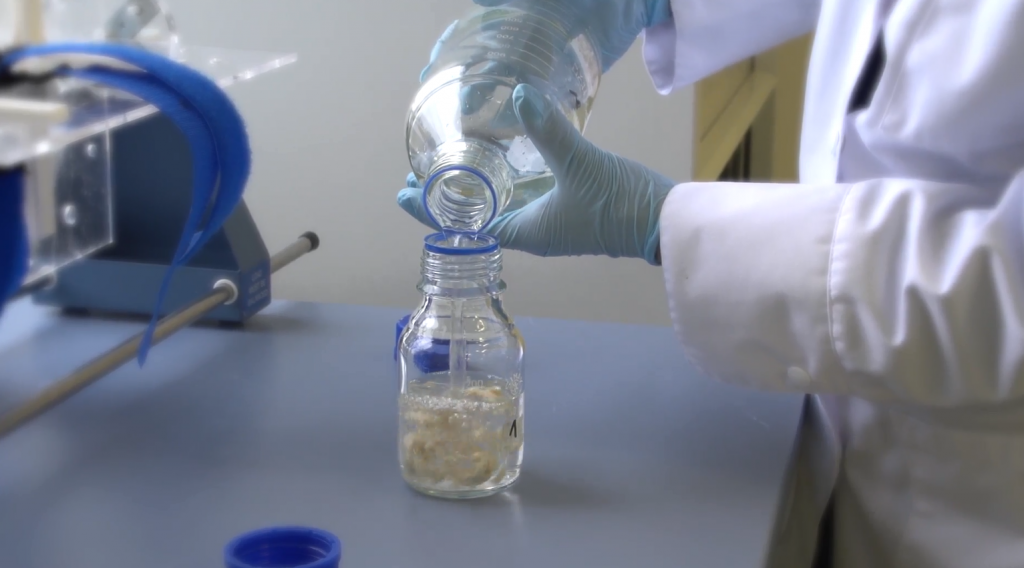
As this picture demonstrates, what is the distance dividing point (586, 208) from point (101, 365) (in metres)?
0.41

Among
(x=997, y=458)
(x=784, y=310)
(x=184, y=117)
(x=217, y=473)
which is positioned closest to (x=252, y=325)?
(x=217, y=473)

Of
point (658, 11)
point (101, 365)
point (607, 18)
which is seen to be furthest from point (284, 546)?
point (658, 11)

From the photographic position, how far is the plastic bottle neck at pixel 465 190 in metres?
0.70

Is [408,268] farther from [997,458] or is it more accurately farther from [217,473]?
[997,458]

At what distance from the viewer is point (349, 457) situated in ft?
2.39

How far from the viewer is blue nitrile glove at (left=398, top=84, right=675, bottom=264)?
777mm

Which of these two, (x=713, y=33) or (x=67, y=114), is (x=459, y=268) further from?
(x=713, y=33)

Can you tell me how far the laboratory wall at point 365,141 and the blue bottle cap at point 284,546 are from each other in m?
0.86

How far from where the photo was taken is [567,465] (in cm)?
73

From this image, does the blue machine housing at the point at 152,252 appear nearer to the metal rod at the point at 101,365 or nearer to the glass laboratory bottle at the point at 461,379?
the metal rod at the point at 101,365

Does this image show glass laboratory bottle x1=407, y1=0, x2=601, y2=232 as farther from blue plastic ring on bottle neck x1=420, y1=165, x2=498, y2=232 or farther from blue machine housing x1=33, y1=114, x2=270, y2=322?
blue machine housing x1=33, y1=114, x2=270, y2=322

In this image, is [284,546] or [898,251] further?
[898,251]

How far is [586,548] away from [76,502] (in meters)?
0.34

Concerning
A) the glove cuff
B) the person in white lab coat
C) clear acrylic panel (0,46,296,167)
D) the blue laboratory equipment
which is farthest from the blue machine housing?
the glove cuff
